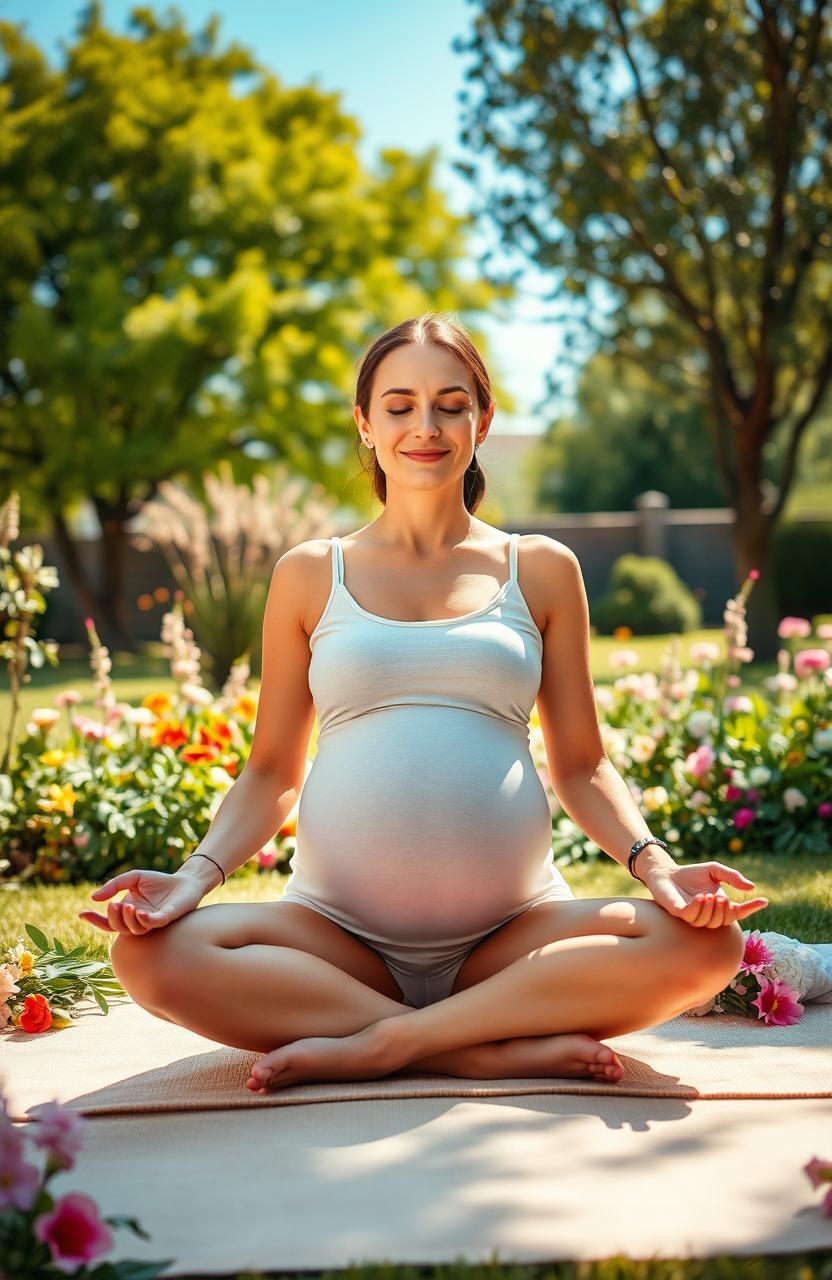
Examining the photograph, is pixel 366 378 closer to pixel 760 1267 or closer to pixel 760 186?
pixel 760 1267

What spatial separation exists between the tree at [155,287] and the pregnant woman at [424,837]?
53.6 ft

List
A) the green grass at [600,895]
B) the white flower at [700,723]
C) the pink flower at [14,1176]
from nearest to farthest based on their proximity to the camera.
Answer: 1. the pink flower at [14,1176]
2. the green grass at [600,895]
3. the white flower at [700,723]

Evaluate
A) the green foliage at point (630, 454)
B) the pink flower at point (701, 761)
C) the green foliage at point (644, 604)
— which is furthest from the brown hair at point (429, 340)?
the green foliage at point (630, 454)

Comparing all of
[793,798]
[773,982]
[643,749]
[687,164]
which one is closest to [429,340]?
[773,982]

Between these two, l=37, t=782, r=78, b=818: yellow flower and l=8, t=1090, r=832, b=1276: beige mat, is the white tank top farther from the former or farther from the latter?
l=37, t=782, r=78, b=818: yellow flower

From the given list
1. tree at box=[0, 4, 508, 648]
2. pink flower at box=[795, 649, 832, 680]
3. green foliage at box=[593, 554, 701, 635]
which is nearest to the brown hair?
pink flower at box=[795, 649, 832, 680]

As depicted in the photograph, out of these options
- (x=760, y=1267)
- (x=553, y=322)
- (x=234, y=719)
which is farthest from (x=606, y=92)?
(x=760, y=1267)

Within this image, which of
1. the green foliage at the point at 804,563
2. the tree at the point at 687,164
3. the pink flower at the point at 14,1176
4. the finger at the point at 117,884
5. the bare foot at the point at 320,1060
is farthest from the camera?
the green foliage at the point at 804,563

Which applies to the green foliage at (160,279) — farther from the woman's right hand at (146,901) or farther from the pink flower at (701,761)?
the woman's right hand at (146,901)

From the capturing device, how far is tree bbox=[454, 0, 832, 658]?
37.5 feet

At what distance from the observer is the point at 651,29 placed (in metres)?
12.0

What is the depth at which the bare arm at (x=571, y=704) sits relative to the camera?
9.36 feet

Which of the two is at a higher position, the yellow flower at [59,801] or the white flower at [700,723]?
the white flower at [700,723]

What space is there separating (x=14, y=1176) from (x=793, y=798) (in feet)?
13.4
